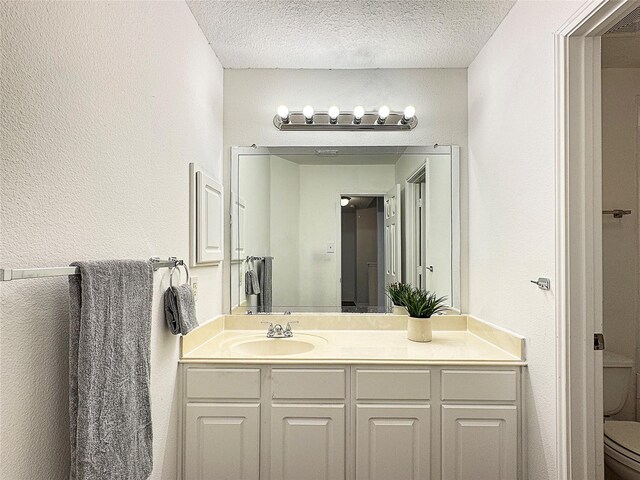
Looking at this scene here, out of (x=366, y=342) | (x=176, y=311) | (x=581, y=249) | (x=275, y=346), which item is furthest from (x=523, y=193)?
(x=176, y=311)

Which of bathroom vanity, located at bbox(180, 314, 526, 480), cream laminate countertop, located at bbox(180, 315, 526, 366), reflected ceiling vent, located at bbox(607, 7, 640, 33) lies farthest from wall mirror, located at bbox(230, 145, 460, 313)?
reflected ceiling vent, located at bbox(607, 7, 640, 33)

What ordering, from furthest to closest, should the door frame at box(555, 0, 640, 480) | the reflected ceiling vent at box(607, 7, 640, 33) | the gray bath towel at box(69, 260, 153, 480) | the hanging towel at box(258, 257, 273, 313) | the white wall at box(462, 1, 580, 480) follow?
1. the hanging towel at box(258, 257, 273, 313)
2. the reflected ceiling vent at box(607, 7, 640, 33)
3. the white wall at box(462, 1, 580, 480)
4. the door frame at box(555, 0, 640, 480)
5. the gray bath towel at box(69, 260, 153, 480)

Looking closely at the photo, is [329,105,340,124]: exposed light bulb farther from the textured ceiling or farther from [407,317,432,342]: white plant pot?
[407,317,432,342]: white plant pot

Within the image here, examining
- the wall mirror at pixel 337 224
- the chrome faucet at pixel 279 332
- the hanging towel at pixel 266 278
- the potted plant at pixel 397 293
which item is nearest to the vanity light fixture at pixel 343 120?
the wall mirror at pixel 337 224

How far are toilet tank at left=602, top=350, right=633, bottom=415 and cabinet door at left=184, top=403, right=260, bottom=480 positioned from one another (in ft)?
5.88

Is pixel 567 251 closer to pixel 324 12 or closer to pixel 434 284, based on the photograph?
pixel 434 284

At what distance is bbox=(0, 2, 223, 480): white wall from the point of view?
0.87 meters

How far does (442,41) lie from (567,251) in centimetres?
130

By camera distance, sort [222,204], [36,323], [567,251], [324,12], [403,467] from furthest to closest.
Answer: [222,204], [324,12], [403,467], [567,251], [36,323]

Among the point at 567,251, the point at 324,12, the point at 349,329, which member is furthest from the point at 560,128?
the point at 349,329

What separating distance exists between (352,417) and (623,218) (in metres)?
1.82

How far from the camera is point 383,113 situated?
234cm

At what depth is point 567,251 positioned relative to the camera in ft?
4.68

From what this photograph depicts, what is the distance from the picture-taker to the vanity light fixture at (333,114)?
7.69 feet
